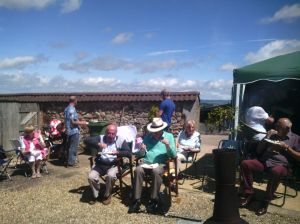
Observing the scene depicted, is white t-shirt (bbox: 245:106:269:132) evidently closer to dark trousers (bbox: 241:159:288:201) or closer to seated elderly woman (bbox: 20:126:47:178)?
dark trousers (bbox: 241:159:288:201)

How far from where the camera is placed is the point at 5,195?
5.84 meters

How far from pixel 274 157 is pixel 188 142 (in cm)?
194

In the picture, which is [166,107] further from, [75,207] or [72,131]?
[75,207]

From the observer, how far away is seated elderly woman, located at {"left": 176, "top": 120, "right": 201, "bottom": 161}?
21.4 feet

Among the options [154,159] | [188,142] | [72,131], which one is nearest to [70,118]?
[72,131]

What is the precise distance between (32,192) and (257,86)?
5.83 meters

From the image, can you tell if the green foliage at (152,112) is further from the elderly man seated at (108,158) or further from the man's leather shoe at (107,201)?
the man's leather shoe at (107,201)

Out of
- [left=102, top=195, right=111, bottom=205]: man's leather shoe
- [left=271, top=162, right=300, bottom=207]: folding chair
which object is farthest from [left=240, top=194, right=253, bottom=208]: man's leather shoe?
[left=102, top=195, right=111, bottom=205]: man's leather shoe

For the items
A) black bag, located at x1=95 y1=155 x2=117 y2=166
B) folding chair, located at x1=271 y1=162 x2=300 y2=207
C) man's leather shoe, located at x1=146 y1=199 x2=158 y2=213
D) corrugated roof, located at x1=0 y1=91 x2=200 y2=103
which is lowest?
man's leather shoe, located at x1=146 y1=199 x2=158 y2=213

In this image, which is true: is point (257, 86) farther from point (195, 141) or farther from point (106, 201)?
point (106, 201)

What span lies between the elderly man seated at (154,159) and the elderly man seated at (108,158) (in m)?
0.39

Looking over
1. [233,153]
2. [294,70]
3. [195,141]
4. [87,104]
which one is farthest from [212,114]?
[87,104]

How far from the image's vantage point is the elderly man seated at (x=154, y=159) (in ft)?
16.5

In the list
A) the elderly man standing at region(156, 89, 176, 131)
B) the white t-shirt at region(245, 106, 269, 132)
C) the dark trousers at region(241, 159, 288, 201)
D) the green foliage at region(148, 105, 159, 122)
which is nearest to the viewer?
the dark trousers at region(241, 159, 288, 201)
